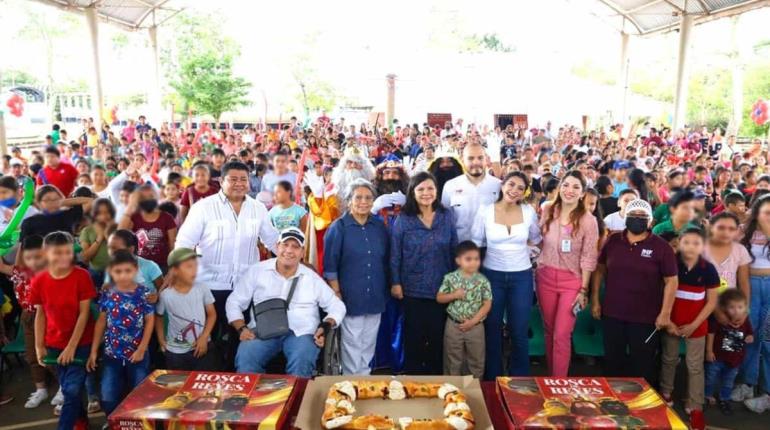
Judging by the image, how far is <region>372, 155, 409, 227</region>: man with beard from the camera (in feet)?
15.1

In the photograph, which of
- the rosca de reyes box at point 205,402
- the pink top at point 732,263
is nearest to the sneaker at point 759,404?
the pink top at point 732,263

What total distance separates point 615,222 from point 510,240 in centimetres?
171

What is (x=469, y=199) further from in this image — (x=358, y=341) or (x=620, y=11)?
(x=620, y=11)

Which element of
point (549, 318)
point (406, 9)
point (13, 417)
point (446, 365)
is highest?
point (406, 9)

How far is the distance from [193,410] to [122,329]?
1.40 m

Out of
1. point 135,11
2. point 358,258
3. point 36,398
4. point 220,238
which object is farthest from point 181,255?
point 135,11

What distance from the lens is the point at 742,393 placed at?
14.0 ft

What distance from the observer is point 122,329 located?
3.44 metres

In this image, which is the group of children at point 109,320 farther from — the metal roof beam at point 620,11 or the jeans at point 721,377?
the metal roof beam at point 620,11

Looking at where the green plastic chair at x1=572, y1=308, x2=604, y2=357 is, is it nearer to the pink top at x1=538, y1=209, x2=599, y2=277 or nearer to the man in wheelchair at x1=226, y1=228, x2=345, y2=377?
Result: the pink top at x1=538, y1=209, x2=599, y2=277

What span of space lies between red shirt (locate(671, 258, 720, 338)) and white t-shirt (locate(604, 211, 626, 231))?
1.25 metres

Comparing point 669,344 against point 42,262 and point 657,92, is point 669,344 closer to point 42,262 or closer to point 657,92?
point 42,262

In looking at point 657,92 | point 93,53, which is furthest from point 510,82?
point 657,92

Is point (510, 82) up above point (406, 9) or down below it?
below
